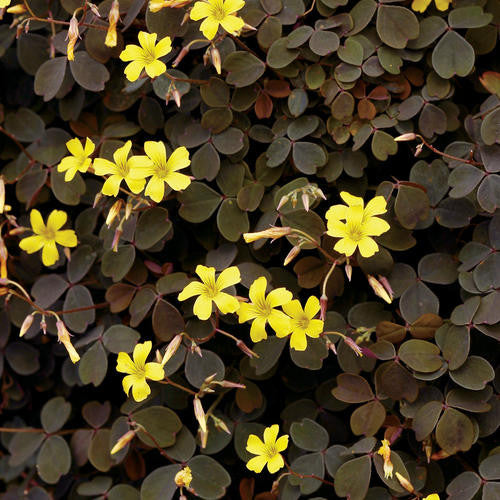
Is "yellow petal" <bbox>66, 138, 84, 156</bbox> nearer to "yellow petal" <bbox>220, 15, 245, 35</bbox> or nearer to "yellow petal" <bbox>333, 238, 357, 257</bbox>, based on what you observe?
"yellow petal" <bbox>220, 15, 245, 35</bbox>

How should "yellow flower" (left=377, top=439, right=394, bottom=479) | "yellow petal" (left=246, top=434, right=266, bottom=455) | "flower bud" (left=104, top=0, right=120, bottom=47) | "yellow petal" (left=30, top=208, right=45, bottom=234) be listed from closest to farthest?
1. "yellow flower" (left=377, top=439, right=394, bottom=479)
2. "yellow petal" (left=246, top=434, right=266, bottom=455)
3. "flower bud" (left=104, top=0, right=120, bottom=47)
4. "yellow petal" (left=30, top=208, right=45, bottom=234)

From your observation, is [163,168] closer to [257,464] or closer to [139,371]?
[139,371]

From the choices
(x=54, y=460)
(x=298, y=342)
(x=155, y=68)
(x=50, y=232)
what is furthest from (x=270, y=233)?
(x=54, y=460)

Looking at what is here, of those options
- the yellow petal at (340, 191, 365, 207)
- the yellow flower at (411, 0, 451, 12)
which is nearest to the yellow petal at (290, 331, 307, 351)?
the yellow petal at (340, 191, 365, 207)

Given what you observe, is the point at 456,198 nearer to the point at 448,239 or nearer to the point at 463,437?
the point at 448,239

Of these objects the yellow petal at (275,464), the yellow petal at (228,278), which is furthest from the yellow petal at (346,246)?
the yellow petal at (275,464)

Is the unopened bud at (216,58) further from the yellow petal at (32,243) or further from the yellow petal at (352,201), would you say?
the yellow petal at (32,243)

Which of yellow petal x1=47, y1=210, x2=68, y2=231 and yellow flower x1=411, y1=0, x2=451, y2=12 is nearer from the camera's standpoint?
yellow flower x1=411, y1=0, x2=451, y2=12
